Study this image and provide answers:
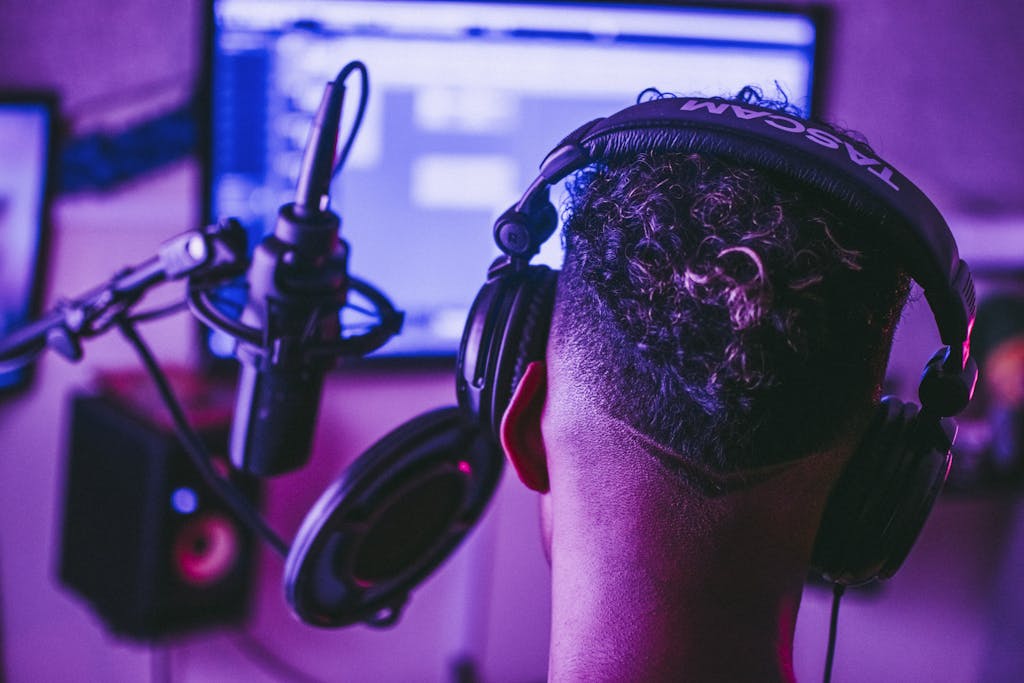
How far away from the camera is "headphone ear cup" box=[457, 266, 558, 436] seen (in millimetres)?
695

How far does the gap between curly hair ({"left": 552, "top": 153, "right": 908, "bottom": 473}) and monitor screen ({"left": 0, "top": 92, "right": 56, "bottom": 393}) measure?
1.15 m

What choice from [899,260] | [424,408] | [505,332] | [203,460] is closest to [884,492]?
[899,260]

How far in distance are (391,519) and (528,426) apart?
19cm

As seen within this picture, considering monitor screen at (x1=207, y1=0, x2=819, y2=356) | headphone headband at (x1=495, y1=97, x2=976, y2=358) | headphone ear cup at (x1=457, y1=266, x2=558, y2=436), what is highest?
monitor screen at (x1=207, y1=0, x2=819, y2=356)

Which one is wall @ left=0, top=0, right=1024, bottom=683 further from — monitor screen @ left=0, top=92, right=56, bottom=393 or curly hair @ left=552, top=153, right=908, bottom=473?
curly hair @ left=552, top=153, right=908, bottom=473

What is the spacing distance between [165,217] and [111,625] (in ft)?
2.26

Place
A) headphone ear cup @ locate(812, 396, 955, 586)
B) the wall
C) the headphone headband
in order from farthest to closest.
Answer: the wall
headphone ear cup @ locate(812, 396, 955, 586)
the headphone headband

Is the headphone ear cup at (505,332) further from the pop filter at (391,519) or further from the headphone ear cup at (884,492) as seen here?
the headphone ear cup at (884,492)

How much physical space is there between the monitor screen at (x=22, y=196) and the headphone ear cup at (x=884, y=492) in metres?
1.28

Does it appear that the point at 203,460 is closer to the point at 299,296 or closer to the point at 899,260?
the point at 299,296

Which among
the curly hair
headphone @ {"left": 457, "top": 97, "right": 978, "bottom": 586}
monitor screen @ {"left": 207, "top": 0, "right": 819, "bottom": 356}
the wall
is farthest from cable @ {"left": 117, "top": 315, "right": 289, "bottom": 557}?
the wall

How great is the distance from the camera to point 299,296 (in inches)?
25.5

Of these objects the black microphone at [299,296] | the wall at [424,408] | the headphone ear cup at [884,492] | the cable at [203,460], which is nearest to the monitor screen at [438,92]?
the wall at [424,408]

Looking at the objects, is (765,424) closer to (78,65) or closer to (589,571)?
(589,571)
